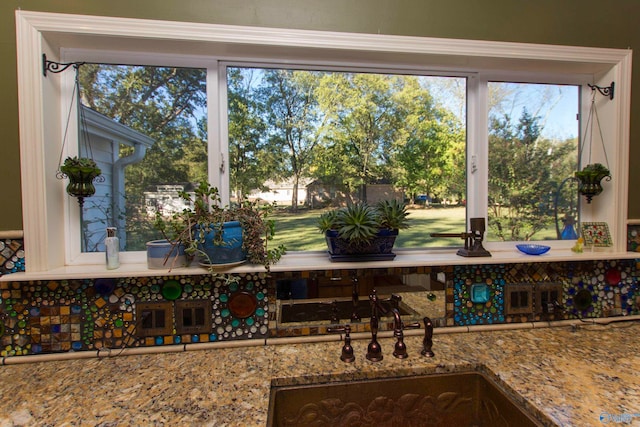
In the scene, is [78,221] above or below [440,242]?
above

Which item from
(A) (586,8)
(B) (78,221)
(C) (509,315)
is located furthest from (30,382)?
(A) (586,8)

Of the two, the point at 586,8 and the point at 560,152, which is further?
the point at 560,152

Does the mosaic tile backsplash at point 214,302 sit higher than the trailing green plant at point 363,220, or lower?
lower

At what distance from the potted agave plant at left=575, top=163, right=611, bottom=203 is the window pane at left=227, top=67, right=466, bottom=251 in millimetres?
554

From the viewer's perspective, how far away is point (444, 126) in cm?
156

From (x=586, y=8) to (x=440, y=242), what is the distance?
50.6 inches

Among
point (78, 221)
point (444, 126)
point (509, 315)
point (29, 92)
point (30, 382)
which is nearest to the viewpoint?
point (30, 382)

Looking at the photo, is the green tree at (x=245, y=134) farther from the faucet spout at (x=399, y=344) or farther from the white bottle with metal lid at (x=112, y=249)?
the faucet spout at (x=399, y=344)

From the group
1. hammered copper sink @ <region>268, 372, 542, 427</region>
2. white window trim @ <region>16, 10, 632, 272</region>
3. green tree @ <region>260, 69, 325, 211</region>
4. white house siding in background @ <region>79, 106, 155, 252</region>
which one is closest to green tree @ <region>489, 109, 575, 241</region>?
white window trim @ <region>16, 10, 632, 272</region>

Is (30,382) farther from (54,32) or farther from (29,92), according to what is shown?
(54,32)

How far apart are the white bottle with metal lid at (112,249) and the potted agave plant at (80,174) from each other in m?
0.17

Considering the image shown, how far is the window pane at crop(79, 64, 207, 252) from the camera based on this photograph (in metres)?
1.35

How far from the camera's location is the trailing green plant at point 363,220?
129cm

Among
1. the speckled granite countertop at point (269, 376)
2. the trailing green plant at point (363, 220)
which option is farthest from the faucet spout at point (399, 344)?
the trailing green plant at point (363, 220)
